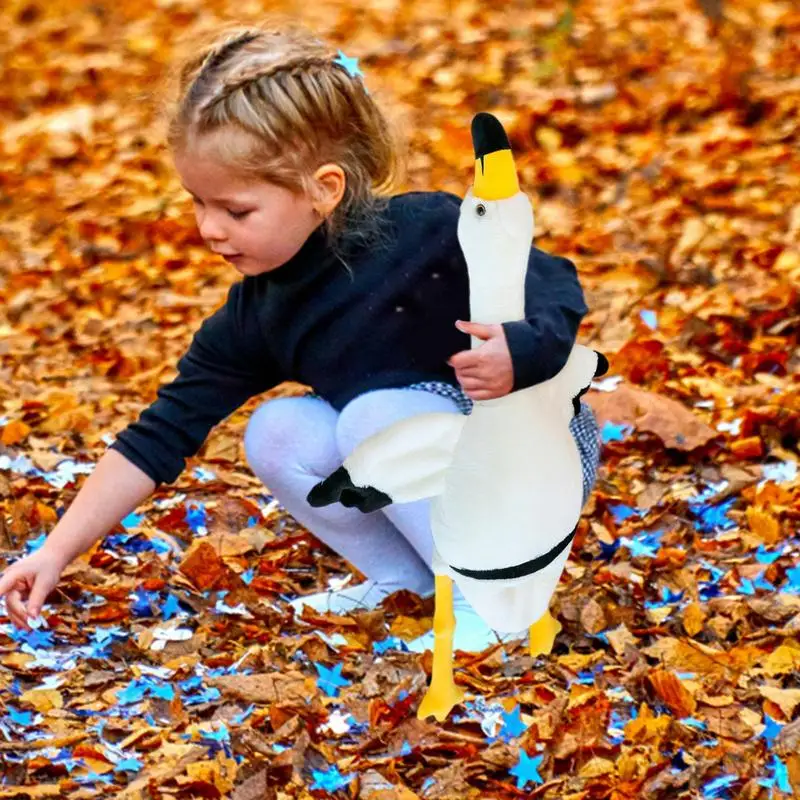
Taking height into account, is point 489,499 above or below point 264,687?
above

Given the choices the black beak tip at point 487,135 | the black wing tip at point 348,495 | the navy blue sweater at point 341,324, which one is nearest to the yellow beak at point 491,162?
the black beak tip at point 487,135

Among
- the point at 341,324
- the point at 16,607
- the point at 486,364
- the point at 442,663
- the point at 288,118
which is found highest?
the point at 288,118

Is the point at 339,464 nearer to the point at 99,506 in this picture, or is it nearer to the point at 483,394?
the point at 99,506

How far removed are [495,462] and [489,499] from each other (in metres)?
0.05

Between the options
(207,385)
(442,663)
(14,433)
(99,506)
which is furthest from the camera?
(14,433)

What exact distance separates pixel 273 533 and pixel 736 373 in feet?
4.03

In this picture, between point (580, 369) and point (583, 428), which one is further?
point (583, 428)

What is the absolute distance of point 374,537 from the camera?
104 inches

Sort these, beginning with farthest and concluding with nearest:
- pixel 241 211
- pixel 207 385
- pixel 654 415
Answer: pixel 654 415 < pixel 207 385 < pixel 241 211

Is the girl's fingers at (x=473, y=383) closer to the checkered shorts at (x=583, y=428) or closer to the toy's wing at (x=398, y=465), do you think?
the toy's wing at (x=398, y=465)

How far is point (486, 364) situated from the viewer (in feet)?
6.01

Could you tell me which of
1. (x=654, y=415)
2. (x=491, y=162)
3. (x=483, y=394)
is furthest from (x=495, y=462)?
(x=654, y=415)

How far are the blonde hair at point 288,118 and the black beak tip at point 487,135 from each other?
512mm

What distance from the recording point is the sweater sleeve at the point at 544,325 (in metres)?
1.86
